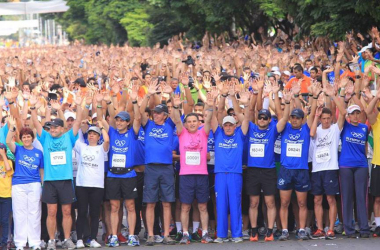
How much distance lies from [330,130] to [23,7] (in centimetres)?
4517

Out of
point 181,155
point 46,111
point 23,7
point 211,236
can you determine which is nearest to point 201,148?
point 181,155

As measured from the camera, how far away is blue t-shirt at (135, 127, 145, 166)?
37.5 feet

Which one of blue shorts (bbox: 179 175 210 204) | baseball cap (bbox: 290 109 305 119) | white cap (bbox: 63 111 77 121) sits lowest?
blue shorts (bbox: 179 175 210 204)

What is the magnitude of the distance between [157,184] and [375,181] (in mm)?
Answer: 2848

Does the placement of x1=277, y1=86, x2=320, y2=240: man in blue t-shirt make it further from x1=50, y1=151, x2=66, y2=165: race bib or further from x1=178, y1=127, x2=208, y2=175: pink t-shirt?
x1=50, y1=151, x2=66, y2=165: race bib

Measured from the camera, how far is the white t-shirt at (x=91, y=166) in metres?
11.1

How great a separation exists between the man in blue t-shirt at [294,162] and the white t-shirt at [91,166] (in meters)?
2.34

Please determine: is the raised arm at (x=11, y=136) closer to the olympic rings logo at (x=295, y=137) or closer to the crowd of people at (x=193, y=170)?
the crowd of people at (x=193, y=170)

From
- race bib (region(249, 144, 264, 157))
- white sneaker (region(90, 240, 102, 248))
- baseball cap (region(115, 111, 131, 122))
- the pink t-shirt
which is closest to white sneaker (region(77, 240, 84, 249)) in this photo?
white sneaker (region(90, 240, 102, 248))

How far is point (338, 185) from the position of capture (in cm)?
1127

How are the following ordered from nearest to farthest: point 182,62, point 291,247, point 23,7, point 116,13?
point 291,247, point 182,62, point 116,13, point 23,7

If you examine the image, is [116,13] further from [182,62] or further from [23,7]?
[182,62]

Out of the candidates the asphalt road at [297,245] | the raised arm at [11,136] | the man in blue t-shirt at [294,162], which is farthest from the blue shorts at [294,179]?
the raised arm at [11,136]

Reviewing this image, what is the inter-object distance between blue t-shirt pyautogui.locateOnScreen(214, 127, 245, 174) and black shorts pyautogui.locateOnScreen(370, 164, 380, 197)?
173cm
